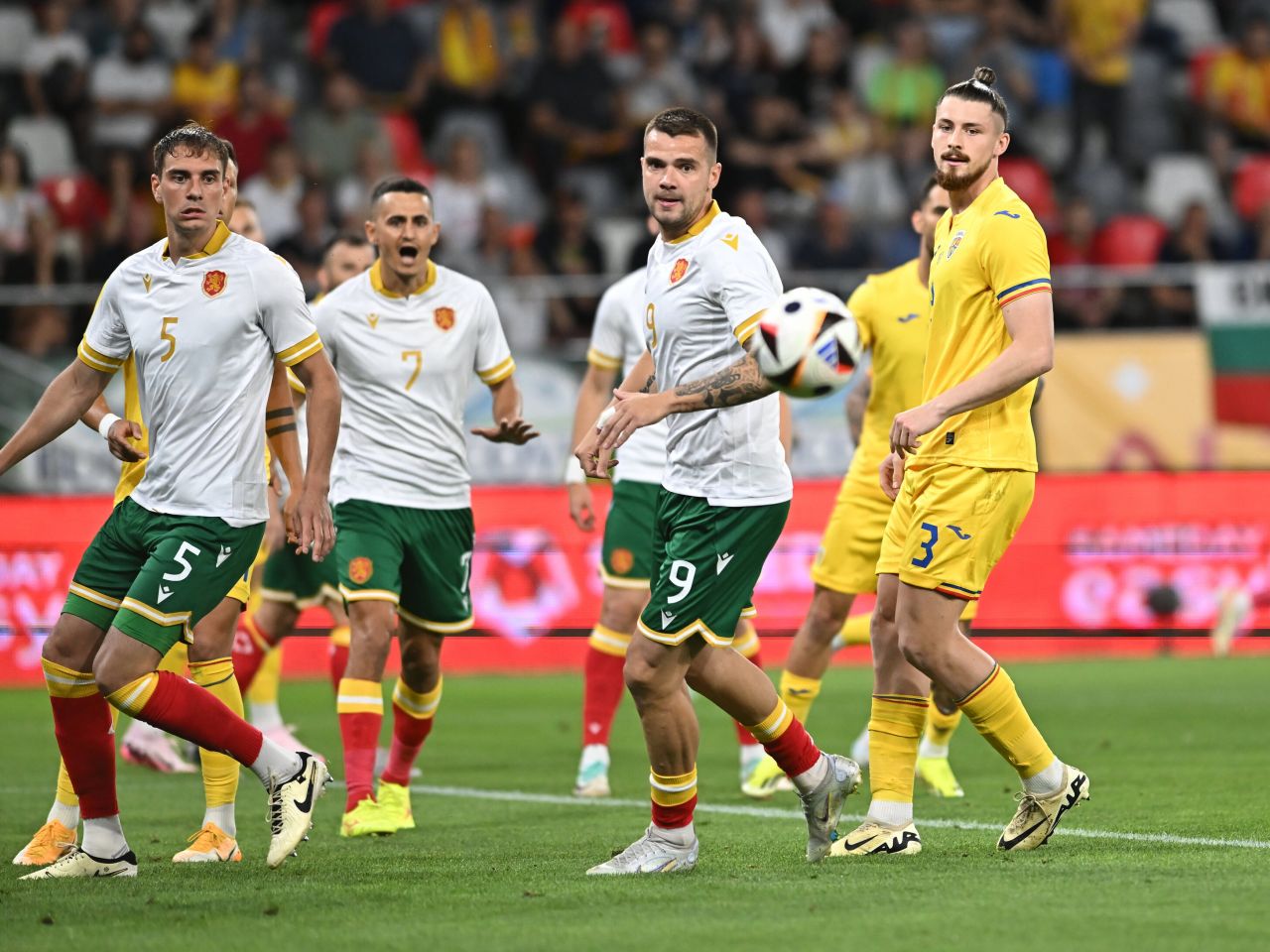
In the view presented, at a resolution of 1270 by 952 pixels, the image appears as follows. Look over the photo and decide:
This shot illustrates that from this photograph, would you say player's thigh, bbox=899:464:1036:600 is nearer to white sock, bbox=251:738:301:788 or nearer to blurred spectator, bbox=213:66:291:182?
white sock, bbox=251:738:301:788

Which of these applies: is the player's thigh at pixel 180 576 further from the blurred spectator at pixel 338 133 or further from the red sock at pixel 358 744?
the blurred spectator at pixel 338 133

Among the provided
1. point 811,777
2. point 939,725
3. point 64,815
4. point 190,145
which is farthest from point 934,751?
point 190,145

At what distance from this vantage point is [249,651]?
35.0ft

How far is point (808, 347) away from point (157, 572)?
7.55 feet

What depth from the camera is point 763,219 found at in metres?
19.5

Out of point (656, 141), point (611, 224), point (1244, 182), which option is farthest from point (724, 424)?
point (1244, 182)

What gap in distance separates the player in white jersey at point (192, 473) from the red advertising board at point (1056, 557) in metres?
8.01

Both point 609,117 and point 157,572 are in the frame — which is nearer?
point 157,572

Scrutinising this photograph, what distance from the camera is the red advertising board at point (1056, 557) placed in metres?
15.3

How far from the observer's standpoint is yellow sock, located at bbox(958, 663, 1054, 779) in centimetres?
690

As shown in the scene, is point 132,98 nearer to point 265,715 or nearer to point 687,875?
point 265,715

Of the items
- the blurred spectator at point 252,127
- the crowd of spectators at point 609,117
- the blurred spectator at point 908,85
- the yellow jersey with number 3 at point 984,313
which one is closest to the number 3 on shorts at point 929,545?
the yellow jersey with number 3 at point 984,313

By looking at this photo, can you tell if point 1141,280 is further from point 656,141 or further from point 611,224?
point 656,141

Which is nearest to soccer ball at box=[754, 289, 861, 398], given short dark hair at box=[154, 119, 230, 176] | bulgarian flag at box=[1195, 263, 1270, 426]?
short dark hair at box=[154, 119, 230, 176]
